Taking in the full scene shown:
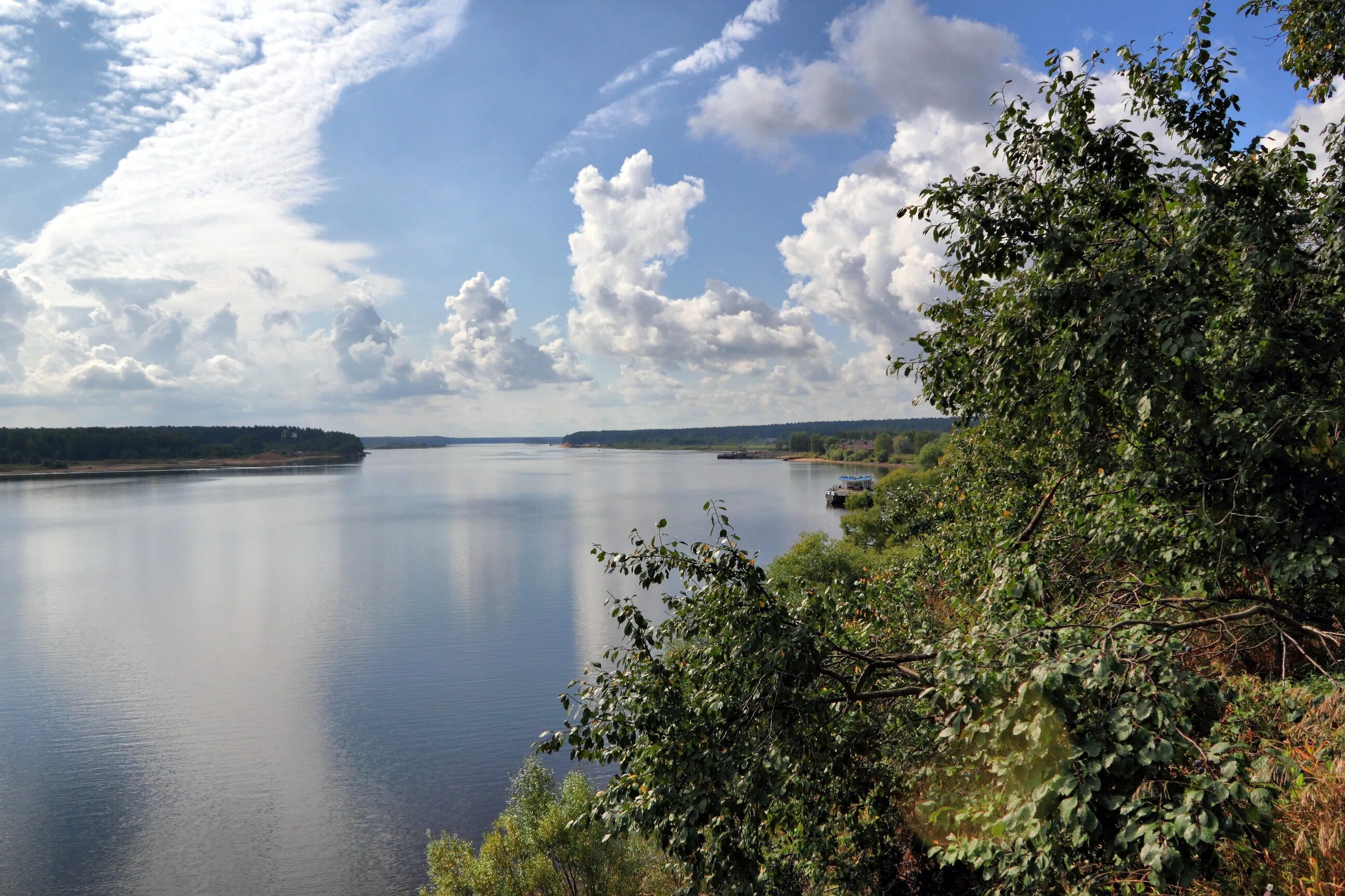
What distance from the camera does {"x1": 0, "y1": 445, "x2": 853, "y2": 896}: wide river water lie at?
1822cm

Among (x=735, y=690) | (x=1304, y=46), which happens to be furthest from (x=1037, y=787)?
(x=1304, y=46)

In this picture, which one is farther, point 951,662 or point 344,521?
point 344,521

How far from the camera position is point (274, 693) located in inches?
1081

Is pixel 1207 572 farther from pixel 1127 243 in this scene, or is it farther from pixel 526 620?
pixel 526 620

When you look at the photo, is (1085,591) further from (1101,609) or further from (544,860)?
(544,860)

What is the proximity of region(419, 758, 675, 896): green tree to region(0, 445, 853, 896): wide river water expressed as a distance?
312 cm

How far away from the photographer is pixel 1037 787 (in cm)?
430

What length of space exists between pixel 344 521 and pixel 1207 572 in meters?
76.8

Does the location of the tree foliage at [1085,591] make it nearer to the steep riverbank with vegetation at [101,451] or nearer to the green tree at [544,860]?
the green tree at [544,860]

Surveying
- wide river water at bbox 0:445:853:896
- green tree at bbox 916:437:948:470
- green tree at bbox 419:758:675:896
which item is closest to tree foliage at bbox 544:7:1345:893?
green tree at bbox 419:758:675:896

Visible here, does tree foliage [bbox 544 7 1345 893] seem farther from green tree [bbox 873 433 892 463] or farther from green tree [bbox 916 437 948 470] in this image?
green tree [bbox 873 433 892 463]

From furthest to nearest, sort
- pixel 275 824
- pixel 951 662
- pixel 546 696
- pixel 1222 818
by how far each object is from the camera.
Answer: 1. pixel 546 696
2. pixel 275 824
3. pixel 951 662
4. pixel 1222 818

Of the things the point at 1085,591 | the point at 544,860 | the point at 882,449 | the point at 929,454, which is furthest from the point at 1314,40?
the point at 882,449

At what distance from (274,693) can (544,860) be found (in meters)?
17.2
